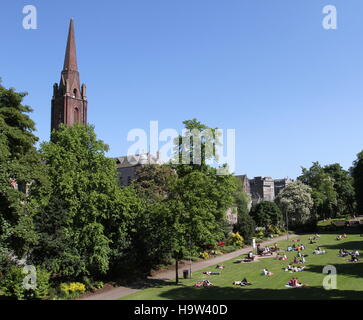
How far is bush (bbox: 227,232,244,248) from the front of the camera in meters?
56.6

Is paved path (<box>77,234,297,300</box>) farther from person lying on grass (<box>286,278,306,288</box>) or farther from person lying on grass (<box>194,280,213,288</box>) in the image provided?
person lying on grass (<box>286,278,306,288</box>)

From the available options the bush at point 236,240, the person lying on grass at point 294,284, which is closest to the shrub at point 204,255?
the bush at point 236,240

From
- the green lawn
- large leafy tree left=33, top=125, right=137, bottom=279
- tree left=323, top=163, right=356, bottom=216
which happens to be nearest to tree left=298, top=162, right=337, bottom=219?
tree left=323, top=163, right=356, bottom=216

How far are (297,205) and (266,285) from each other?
4889 centimetres

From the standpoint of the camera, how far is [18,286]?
938 inches

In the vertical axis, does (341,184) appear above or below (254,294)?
above

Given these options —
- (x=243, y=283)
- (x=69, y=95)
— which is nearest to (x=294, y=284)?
(x=243, y=283)

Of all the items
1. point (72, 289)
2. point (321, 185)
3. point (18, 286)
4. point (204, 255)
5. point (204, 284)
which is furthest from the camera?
point (321, 185)

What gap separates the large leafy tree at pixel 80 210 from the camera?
29.1 meters

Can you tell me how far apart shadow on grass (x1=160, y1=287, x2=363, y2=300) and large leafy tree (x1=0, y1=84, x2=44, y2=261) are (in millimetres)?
11513

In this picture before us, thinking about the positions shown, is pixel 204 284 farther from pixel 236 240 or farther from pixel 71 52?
pixel 71 52

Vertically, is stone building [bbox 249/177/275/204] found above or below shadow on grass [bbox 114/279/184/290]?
above

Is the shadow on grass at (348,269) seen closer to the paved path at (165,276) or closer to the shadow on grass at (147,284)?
the paved path at (165,276)

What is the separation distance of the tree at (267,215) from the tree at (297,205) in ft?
8.21
